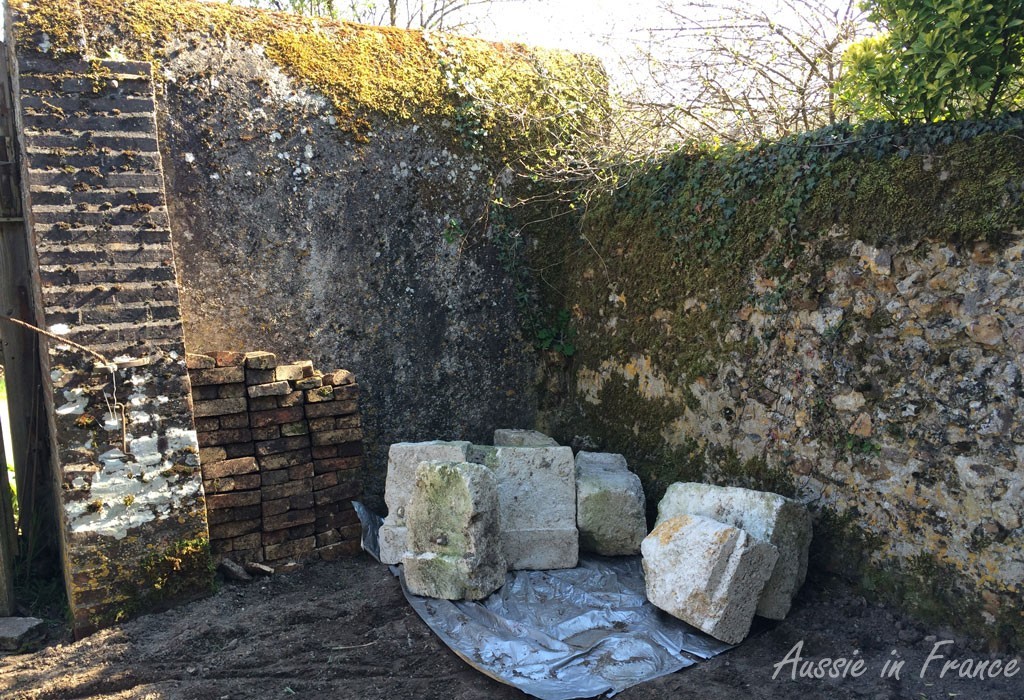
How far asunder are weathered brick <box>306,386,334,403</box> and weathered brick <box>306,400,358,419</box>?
24 mm

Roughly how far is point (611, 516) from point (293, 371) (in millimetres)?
2060

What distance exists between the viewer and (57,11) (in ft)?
13.2

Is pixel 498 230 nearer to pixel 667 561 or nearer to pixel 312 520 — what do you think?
pixel 312 520

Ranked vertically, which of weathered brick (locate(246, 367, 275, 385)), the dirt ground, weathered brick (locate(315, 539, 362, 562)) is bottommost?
the dirt ground

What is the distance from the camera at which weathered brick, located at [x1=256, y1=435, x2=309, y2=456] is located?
4.25 meters

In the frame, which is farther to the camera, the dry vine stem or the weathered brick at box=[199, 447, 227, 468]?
the weathered brick at box=[199, 447, 227, 468]

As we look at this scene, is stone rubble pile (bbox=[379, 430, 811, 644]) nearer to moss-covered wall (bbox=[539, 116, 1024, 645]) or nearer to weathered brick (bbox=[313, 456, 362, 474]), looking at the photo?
weathered brick (bbox=[313, 456, 362, 474])

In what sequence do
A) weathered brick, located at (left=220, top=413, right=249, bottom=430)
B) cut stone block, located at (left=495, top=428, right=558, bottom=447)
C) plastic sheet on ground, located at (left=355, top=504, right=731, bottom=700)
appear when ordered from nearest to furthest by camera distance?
plastic sheet on ground, located at (left=355, top=504, right=731, bottom=700) < weathered brick, located at (left=220, top=413, right=249, bottom=430) < cut stone block, located at (left=495, top=428, right=558, bottom=447)

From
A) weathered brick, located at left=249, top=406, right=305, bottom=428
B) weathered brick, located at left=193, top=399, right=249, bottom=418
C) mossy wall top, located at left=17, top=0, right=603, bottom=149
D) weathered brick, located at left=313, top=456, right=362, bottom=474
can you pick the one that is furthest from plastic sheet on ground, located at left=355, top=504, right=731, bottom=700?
mossy wall top, located at left=17, top=0, right=603, bottom=149

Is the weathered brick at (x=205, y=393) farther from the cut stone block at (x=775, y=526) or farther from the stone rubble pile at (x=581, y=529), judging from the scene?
the cut stone block at (x=775, y=526)

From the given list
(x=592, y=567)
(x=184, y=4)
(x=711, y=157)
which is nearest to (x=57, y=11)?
(x=184, y=4)

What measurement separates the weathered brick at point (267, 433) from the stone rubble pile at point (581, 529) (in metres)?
0.70

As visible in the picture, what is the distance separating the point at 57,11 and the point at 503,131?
2858 millimetres

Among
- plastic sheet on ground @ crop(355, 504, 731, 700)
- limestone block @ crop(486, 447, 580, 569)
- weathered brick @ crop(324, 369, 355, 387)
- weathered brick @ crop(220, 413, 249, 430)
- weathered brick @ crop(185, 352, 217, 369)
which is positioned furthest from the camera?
weathered brick @ crop(324, 369, 355, 387)
